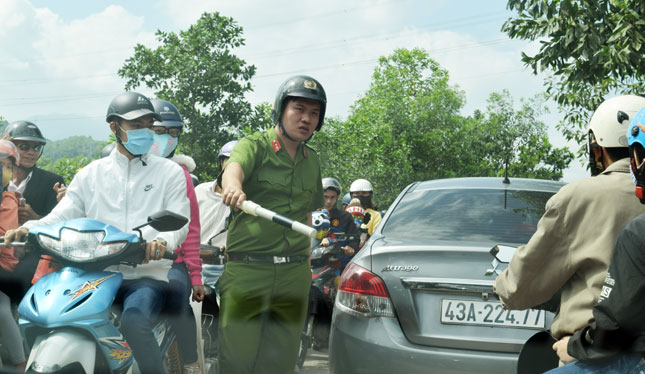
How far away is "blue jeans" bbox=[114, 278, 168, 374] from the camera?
3.05 m

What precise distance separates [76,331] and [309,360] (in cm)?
440

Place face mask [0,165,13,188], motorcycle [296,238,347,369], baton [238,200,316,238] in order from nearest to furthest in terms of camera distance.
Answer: baton [238,200,316,238] < face mask [0,165,13,188] < motorcycle [296,238,347,369]

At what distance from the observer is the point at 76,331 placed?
9.16 ft

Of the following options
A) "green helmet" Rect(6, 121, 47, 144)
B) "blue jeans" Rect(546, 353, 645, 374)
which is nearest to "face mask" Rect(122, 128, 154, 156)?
"green helmet" Rect(6, 121, 47, 144)

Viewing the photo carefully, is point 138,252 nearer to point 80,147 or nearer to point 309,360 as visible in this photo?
point 309,360

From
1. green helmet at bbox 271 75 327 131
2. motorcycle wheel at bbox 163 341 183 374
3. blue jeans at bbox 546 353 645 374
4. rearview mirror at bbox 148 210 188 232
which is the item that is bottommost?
motorcycle wheel at bbox 163 341 183 374

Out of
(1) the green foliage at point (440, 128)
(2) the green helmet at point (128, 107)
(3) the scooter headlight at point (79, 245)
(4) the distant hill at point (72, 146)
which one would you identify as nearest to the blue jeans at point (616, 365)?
(3) the scooter headlight at point (79, 245)

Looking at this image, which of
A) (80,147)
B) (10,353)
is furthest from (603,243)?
(80,147)

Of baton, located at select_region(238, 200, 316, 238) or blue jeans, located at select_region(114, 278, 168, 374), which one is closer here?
baton, located at select_region(238, 200, 316, 238)

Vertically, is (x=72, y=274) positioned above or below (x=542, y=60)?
below

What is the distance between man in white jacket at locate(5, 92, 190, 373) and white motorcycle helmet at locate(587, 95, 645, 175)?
6.27ft

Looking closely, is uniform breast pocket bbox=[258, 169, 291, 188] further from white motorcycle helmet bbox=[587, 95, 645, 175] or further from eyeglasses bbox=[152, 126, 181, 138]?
white motorcycle helmet bbox=[587, 95, 645, 175]

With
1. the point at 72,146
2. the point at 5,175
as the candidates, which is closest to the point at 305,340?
the point at 5,175

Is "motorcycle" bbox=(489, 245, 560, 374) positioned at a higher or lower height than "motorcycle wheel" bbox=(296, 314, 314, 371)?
higher
